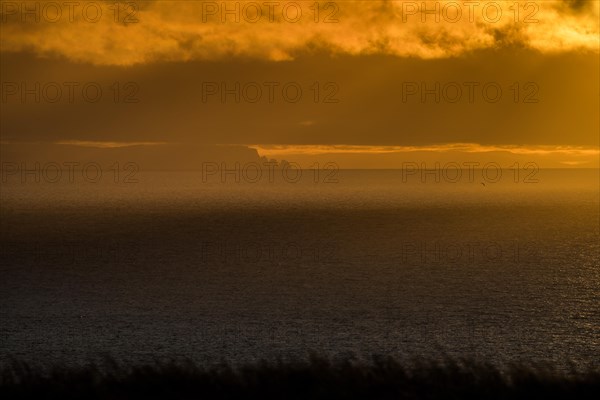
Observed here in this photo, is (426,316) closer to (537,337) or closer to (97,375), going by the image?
(537,337)

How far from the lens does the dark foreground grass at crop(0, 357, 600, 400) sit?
2500cm

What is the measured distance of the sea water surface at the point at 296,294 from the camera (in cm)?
4081

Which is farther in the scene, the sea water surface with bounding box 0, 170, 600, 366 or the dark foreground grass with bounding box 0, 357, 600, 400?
the sea water surface with bounding box 0, 170, 600, 366

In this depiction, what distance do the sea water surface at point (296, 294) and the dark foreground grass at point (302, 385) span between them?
1024 centimetres

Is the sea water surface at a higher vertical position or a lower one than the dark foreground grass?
lower

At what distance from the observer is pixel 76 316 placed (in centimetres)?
4947

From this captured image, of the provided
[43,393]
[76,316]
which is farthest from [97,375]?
[76,316]

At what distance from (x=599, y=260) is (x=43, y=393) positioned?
238 ft

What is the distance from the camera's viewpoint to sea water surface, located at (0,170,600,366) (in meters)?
40.8

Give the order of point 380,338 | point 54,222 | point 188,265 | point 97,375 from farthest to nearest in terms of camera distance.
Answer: point 54,222, point 188,265, point 380,338, point 97,375

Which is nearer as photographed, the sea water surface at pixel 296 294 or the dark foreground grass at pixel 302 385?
the dark foreground grass at pixel 302 385

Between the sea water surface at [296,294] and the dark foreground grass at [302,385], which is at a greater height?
the dark foreground grass at [302,385]

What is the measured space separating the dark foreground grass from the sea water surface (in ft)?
33.6

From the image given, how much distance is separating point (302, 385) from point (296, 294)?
34178 millimetres
